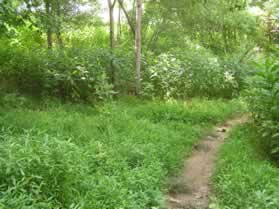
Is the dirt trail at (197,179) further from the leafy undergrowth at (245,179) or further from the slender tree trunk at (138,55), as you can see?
the slender tree trunk at (138,55)

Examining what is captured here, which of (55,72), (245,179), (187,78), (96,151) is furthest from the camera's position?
(187,78)

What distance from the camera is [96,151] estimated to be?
384 cm

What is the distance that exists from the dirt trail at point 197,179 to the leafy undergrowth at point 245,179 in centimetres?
14

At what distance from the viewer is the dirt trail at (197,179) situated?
3500mm

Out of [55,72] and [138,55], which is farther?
[138,55]

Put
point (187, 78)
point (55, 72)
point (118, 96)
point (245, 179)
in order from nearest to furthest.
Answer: point (245, 179)
point (55, 72)
point (118, 96)
point (187, 78)

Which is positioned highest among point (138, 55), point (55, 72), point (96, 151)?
point (138, 55)

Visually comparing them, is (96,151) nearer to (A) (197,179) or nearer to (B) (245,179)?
(A) (197,179)

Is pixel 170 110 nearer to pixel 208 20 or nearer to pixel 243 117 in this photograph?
pixel 243 117

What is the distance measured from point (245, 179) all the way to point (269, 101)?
1.85 m

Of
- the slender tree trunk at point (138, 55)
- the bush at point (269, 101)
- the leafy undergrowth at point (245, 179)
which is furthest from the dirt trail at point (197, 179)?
the slender tree trunk at point (138, 55)

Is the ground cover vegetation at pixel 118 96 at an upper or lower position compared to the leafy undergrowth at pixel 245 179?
upper

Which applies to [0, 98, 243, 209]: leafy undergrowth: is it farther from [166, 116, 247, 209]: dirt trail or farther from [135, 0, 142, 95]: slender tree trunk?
[135, 0, 142, 95]: slender tree trunk

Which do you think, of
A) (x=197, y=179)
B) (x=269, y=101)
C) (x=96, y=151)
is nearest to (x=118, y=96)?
(x=269, y=101)
